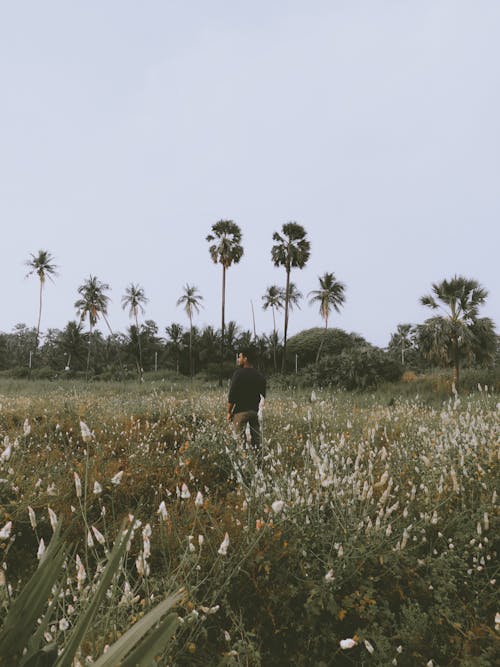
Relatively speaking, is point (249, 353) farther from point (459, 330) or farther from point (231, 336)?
point (231, 336)

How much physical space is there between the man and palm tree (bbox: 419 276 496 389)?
17741 mm

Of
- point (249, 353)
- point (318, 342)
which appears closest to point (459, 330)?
point (249, 353)

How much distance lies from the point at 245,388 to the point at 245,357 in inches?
20.9

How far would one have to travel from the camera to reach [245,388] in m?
7.18

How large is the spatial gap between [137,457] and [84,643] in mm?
5076


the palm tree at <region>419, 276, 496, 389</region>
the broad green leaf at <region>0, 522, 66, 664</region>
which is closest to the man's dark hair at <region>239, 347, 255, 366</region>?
the broad green leaf at <region>0, 522, 66, 664</region>

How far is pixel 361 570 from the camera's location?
347 centimetres

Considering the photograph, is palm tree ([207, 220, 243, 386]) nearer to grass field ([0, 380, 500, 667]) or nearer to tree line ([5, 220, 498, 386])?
tree line ([5, 220, 498, 386])

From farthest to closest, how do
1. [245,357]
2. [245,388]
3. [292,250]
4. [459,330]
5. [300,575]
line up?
[292,250] → [459,330] → [245,357] → [245,388] → [300,575]

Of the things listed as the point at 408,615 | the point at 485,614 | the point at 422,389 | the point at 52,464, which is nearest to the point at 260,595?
the point at 408,615

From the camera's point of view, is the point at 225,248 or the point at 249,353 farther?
the point at 225,248

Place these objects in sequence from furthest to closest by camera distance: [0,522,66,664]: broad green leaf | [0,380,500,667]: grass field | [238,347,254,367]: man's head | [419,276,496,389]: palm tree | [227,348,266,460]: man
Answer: [419,276,496,389]: palm tree → [238,347,254,367]: man's head → [227,348,266,460]: man → [0,380,500,667]: grass field → [0,522,66,664]: broad green leaf

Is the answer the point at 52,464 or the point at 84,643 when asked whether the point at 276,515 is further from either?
the point at 52,464

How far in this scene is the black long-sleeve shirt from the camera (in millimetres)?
7160
